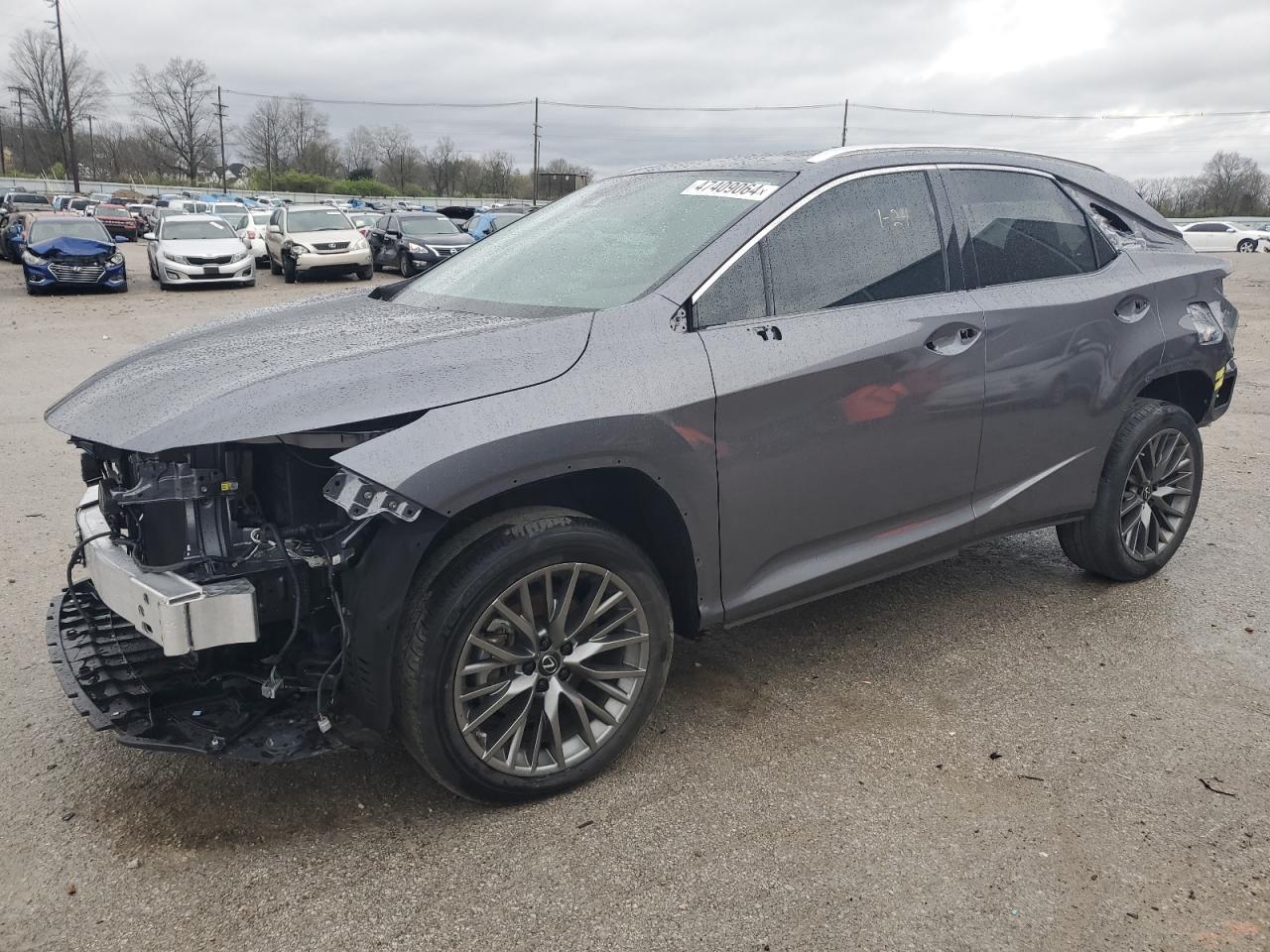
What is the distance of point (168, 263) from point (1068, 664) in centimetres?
1976

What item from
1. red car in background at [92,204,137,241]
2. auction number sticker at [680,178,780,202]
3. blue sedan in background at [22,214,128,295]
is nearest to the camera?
auction number sticker at [680,178,780,202]

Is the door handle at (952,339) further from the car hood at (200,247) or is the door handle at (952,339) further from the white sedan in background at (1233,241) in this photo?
the white sedan in background at (1233,241)

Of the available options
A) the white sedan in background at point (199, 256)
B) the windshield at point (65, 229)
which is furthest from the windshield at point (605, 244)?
the windshield at point (65, 229)

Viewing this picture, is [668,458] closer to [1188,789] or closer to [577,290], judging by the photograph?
[577,290]

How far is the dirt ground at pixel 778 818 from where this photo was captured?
99.3 inches

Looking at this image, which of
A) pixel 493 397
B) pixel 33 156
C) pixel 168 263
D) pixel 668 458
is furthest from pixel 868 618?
pixel 33 156

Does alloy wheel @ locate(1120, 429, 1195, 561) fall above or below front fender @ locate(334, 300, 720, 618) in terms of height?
below

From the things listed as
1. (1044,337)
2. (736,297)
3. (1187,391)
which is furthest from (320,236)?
(736,297)

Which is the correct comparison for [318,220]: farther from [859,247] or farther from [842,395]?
[842,395]

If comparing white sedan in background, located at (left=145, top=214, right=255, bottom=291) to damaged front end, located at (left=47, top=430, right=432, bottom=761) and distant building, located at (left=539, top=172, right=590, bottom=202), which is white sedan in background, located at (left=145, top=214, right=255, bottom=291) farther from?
damaged front end, located at (left=47, top=430, right=432, bottom=761)

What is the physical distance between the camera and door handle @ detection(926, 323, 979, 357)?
3.57 metres

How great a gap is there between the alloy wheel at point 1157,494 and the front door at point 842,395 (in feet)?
3.78

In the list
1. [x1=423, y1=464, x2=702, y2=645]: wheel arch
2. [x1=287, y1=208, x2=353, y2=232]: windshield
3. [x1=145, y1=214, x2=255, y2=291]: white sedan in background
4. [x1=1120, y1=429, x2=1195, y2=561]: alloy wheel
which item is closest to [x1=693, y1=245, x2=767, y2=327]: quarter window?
[x1=423, y1=464, x2=702, y2=645]: wheel arch

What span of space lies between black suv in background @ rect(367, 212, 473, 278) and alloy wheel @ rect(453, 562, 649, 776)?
20788 mm
